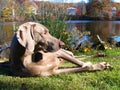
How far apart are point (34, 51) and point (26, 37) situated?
40 cm

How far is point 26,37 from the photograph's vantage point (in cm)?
460

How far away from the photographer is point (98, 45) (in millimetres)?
9148

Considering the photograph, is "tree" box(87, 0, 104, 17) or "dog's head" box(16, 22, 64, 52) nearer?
"dog's head" box(16, 22, 64, 52)

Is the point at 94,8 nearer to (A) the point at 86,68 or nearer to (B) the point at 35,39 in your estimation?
(A) the point at 86,68

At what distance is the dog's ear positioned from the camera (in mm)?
4578

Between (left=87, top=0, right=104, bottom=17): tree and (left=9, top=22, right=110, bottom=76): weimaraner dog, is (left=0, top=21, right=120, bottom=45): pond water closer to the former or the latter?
(left=9, top=22, right=110, bottom=76): weimaraner dog

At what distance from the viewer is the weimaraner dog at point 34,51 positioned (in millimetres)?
4645

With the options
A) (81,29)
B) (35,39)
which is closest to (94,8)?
(81,29)

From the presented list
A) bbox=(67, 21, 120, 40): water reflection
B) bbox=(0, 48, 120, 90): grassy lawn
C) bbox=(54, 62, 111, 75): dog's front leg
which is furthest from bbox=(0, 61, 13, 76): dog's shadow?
bbox=(67, 21, 120, 40): water reflection

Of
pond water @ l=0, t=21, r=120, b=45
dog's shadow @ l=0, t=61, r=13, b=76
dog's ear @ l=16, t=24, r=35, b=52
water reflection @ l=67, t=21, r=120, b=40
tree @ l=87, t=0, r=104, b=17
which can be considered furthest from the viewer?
tree @ l=87, t=0, r=104, b=17

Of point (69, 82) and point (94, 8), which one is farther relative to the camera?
point (94, 8)

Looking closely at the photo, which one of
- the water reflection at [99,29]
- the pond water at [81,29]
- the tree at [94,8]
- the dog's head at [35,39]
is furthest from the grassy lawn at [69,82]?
the tree at [94,8]

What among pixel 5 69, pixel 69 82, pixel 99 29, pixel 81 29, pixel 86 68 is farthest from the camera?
pixel 99 29

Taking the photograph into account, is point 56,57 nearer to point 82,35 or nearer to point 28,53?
point 28,53
